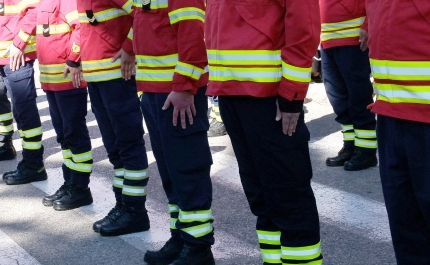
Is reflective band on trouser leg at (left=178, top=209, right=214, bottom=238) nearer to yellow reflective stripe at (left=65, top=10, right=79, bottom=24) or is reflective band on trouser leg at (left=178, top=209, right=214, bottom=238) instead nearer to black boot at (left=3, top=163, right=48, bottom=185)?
yellow reflective stripe at (left=65, top=10, right=79, bottom=24)

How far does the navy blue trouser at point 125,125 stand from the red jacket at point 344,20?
1992 mm

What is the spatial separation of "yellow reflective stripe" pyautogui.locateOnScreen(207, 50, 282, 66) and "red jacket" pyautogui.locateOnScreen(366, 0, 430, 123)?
1.64 feet

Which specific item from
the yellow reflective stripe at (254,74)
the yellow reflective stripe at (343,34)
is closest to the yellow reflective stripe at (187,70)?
the yellow reflective stripe at (254,74)

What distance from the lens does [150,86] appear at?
4234 mm

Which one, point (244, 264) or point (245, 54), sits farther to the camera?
point (244, 264)

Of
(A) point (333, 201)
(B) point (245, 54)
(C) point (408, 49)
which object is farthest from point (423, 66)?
(A) point (333, 201)

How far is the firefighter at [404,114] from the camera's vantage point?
279cm

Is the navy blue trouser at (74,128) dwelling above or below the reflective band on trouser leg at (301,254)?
below

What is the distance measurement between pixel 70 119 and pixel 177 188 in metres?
1.64

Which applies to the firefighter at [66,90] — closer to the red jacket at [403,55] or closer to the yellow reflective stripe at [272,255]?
the yellow reflective stripe at [272,255]

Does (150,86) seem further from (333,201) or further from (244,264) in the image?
(333,201)

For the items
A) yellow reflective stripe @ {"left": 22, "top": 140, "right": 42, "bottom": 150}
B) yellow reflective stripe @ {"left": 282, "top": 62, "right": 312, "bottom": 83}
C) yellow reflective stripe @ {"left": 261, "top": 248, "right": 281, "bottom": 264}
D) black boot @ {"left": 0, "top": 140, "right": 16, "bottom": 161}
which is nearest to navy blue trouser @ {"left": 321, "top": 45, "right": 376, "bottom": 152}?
yellow reflective stripe @ {"left": 22, "top": 140, "right": 42, "bottom": 150}

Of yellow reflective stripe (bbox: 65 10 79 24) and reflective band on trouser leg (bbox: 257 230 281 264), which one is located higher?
yellow reflective stripe (bbox: 65 10 79 24)

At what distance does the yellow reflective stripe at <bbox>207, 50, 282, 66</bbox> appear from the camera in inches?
130
